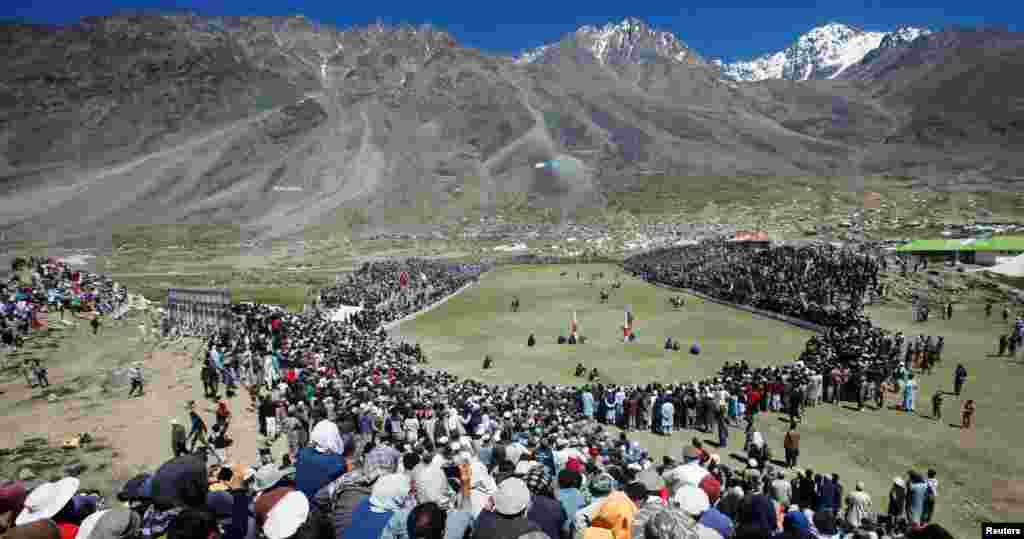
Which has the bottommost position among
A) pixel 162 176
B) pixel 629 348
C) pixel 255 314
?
pixel 629 348

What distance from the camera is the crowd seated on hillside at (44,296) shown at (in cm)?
2829

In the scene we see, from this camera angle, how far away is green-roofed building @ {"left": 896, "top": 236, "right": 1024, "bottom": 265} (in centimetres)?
5000

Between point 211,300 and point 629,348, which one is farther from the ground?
point 211,300

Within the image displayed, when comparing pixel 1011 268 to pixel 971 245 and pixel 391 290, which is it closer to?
pixel 971 245

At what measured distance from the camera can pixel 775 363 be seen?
2591 cm

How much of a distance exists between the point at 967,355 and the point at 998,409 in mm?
8842

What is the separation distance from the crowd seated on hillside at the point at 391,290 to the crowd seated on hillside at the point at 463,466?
9320 millimetres

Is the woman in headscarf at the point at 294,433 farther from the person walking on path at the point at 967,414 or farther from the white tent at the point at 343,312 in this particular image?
the white tent at the point at 343,312

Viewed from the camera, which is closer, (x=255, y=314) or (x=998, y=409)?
(x=998, y=409)

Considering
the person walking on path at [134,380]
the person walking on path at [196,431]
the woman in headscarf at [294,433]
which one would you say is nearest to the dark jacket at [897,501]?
the woman in headscarf at [294,433]

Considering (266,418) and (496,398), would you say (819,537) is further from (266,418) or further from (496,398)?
(266,418)

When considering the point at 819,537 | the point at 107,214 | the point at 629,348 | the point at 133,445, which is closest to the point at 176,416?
the point at 133,445

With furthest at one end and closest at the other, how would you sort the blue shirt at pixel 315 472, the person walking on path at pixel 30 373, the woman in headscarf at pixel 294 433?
1. the person walking on path at pixel 30 373
2. the woman in headscarf at pixel 294 433
3. the blue shirt at pixel 315 472

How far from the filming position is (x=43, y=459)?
15.1 meters
